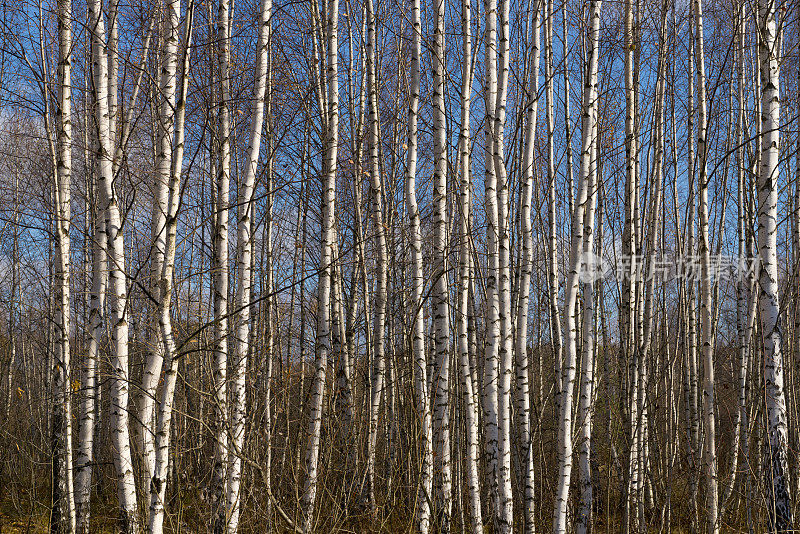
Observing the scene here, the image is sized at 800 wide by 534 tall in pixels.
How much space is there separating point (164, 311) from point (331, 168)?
273 cm

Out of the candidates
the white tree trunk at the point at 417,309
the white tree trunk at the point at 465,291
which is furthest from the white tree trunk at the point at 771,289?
the white tree trunk at the point at 417,309

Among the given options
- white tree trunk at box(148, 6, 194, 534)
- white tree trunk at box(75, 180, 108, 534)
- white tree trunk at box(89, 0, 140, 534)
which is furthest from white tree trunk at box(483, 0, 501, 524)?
white tree trunk at box(75, 180, 108, 534)

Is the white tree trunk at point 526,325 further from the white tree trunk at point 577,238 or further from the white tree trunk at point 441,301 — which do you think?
the white tree trunk at point 441,301

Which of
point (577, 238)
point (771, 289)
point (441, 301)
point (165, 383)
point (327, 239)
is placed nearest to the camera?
point (165, 383)

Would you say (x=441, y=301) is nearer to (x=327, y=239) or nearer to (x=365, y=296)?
(x=327, y=239)

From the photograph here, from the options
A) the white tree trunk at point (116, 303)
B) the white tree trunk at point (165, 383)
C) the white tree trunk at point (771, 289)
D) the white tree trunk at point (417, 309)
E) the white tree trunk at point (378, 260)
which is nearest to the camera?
the white tree trunk at point (165, 383)

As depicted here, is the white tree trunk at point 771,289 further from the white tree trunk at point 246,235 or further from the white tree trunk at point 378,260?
the white tree trunk at point 246,235

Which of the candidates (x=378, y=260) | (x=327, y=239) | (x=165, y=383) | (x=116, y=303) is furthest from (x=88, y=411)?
(x=378, y=260)

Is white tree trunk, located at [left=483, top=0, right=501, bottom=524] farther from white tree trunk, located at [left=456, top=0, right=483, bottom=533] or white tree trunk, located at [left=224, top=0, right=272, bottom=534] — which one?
white tree trunk, located at [left=224, top=0, right=272, bottom=534]

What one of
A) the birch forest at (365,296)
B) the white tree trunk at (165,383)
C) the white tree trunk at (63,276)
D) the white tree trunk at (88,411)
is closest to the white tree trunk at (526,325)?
the birch forest at (365,296)

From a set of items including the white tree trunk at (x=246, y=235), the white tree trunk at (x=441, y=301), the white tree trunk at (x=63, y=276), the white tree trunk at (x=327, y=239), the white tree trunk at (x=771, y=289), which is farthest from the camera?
the white tree trunk at (x=327, y=239)

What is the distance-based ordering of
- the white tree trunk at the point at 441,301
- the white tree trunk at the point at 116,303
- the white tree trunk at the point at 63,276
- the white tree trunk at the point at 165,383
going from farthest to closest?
the white tree trunk at the point at 63,276 → the white tree trunk at the point at 441,301 → the white tree trunk at the point at 116,303 → the white tree trunk at the point at 165,383

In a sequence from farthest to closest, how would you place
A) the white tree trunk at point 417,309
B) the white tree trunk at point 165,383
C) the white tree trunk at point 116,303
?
the white tree trunk at point 417,309
the white tree trunk at point 116,303
the white tree trunk at point 165,383

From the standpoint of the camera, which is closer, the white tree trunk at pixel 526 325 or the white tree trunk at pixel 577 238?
the white tree trunk at pixel 577 238
